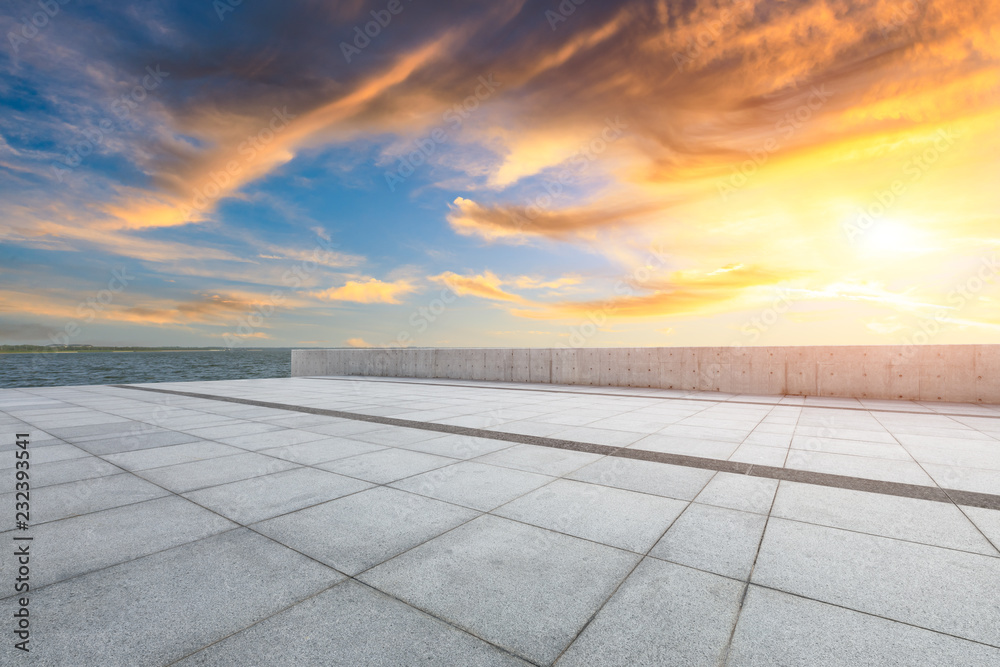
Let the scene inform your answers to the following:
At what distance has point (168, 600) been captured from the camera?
2.99m

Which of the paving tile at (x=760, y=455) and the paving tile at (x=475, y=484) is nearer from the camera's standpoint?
the paving tile at (x=475, y=484)

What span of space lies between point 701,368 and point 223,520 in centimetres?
1516

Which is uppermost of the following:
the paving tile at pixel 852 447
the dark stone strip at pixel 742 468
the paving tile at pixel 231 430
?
the paving tile at pixel 852 447

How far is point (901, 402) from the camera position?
13078 millimetres

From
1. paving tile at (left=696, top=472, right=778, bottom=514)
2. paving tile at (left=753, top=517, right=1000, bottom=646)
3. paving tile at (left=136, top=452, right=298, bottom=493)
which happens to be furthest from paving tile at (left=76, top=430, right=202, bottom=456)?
paving tile at (left=753, top=517, right=1000, bottom=646)

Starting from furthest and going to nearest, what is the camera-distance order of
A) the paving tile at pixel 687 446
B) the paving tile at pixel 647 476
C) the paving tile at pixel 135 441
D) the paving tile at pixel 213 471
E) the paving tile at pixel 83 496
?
the paving tile at pixel 135 441 < the paving tile at pixel 687 446 < the paving tile at pixel 213 471 < the paving tile at pixel 647 476 < the paving tile at pixel 83 496

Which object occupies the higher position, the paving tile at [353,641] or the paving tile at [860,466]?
the paving tile at [860,466]

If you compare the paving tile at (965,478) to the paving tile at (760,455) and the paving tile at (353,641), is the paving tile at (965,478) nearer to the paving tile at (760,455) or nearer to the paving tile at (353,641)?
the paving tile at (760,455)

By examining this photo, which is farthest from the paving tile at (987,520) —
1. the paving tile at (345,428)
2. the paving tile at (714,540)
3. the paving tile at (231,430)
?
the paving tile at (231,430)

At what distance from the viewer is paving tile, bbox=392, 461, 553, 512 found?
4.85m

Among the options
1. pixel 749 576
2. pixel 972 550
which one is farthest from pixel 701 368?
pixel 749 576

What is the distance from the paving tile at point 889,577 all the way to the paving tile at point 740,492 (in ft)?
2.03

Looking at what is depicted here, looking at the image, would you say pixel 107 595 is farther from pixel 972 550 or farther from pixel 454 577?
pixel 972 550

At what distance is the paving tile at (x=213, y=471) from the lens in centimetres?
545
